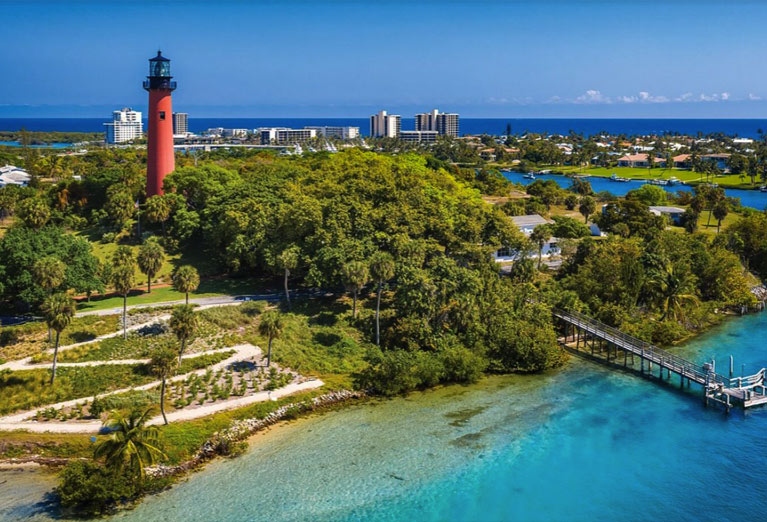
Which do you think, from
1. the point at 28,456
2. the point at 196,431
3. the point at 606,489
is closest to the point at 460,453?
the point at 606,489

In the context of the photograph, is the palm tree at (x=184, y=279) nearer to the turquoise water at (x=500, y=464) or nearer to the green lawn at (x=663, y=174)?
the turquoise water at (x=500, y=464)

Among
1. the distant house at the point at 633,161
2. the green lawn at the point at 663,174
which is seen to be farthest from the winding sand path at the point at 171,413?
the distant house at the point at 633,161

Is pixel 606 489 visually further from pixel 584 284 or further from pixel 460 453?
pixel 584 284

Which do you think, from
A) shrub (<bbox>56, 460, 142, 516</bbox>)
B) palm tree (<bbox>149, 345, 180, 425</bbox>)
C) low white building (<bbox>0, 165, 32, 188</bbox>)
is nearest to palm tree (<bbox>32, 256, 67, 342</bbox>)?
palm tree (<bbox>149, 345, 180, 425</bbox>)

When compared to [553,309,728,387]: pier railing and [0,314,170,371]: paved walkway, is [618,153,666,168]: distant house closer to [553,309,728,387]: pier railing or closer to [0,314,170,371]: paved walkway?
[553,309,728,387]: pier railing

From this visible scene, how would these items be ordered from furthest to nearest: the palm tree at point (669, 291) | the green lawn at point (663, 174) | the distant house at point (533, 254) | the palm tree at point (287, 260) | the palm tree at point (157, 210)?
the green lawn at point (663, 174), the distant house at point (533, 254), the palm tree at point (157, 210), the palm tree at point (287, 260), the palm tree at point (669, 291)

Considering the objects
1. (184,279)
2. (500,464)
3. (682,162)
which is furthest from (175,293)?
(682,162)

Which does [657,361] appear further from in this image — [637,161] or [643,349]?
[637,161]
